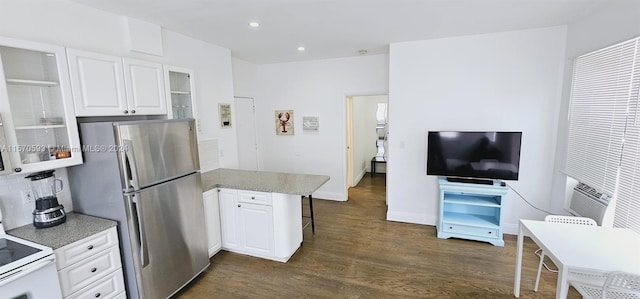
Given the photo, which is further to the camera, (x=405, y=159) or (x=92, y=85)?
(x=405, y=159)

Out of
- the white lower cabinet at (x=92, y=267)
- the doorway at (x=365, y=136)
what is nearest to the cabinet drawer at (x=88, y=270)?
the white lower cabinet at (x=92, y=267)

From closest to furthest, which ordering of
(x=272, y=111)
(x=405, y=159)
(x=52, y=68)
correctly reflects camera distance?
1. (x=52, y=68)
2. (x=405, y=159)
3. (x=272, y=111)

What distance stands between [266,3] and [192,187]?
1.85 m

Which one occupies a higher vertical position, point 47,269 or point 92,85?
point 92,85

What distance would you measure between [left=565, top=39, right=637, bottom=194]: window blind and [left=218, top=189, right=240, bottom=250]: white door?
361cm

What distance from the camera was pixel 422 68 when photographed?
374cm

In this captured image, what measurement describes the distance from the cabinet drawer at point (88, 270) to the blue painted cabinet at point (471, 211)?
3561 millimetres

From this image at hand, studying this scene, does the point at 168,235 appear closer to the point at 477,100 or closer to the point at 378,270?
the point at 378,270

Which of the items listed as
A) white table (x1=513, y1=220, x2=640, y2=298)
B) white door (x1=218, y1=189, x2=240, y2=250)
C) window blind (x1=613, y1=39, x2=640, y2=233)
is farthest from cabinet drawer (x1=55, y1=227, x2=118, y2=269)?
window blind (x1=613, y1=39, x2=640, y2=233)

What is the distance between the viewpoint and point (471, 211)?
3.77 meters

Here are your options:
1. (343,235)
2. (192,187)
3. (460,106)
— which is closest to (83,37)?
(192,187)

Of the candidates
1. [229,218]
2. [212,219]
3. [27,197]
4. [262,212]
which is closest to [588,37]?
[262,212]

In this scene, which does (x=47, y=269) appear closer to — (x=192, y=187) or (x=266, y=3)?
(x=192, y=187)

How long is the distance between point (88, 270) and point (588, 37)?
4.98 meters
